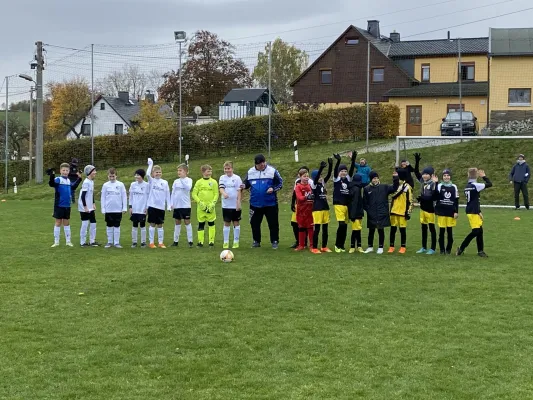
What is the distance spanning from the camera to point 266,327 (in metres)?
7.66

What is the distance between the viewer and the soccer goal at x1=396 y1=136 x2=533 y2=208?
27047mm

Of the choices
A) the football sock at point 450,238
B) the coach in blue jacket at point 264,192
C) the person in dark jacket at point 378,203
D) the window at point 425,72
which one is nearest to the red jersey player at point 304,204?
the coach in blue jacket at point 264,192

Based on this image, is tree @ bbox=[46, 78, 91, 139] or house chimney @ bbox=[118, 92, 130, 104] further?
house chimney @ bbox=[118, 92, 130, 104]

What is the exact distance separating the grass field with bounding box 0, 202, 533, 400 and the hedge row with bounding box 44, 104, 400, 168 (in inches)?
815

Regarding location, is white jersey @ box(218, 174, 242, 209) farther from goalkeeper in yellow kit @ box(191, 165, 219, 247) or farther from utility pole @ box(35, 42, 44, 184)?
utility pole @ box(35, 42, 44, 184)

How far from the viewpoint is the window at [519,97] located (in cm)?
4000

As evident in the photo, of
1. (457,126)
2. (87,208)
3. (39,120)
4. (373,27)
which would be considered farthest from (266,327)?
(373,27)

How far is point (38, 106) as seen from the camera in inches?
1400

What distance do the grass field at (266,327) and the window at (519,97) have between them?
97.9 ft

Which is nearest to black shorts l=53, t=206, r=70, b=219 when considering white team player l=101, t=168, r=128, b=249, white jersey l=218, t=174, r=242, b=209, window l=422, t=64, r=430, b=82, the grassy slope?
white team player l=101, t=168, r=128, b=249

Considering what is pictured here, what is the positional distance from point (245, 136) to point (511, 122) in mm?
14518

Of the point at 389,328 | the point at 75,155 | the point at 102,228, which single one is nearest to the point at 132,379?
the point at 389,328

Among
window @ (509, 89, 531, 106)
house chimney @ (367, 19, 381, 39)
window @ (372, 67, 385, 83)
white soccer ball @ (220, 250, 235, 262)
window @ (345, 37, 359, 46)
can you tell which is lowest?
white soccer ball @ (220, 250, 235, 262)

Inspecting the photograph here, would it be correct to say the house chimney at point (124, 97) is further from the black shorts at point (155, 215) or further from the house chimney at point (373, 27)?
the black shorts at point (155, 215)
